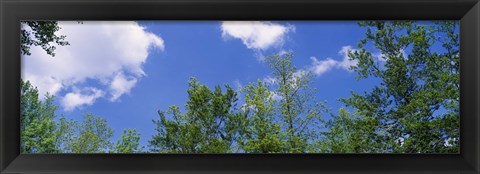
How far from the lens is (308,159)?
1101mm

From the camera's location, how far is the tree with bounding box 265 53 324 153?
5.79 feet

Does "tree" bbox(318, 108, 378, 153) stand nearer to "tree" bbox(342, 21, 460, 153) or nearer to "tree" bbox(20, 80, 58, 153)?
"tree" bbox(342, 21, 460, 153)

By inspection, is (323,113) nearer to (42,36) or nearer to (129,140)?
(129,140)

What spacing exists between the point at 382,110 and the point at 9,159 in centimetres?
141

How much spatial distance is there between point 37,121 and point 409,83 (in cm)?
143

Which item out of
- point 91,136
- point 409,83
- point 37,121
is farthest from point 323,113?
point 37,121

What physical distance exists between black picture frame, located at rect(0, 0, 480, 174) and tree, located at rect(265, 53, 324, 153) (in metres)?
0.65

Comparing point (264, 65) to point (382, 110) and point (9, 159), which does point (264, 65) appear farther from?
point (9, 159)

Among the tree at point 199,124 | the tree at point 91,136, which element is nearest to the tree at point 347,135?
the tree at point 199,124

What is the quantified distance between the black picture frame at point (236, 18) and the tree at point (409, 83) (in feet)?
2.17

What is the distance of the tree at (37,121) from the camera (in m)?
1.45
